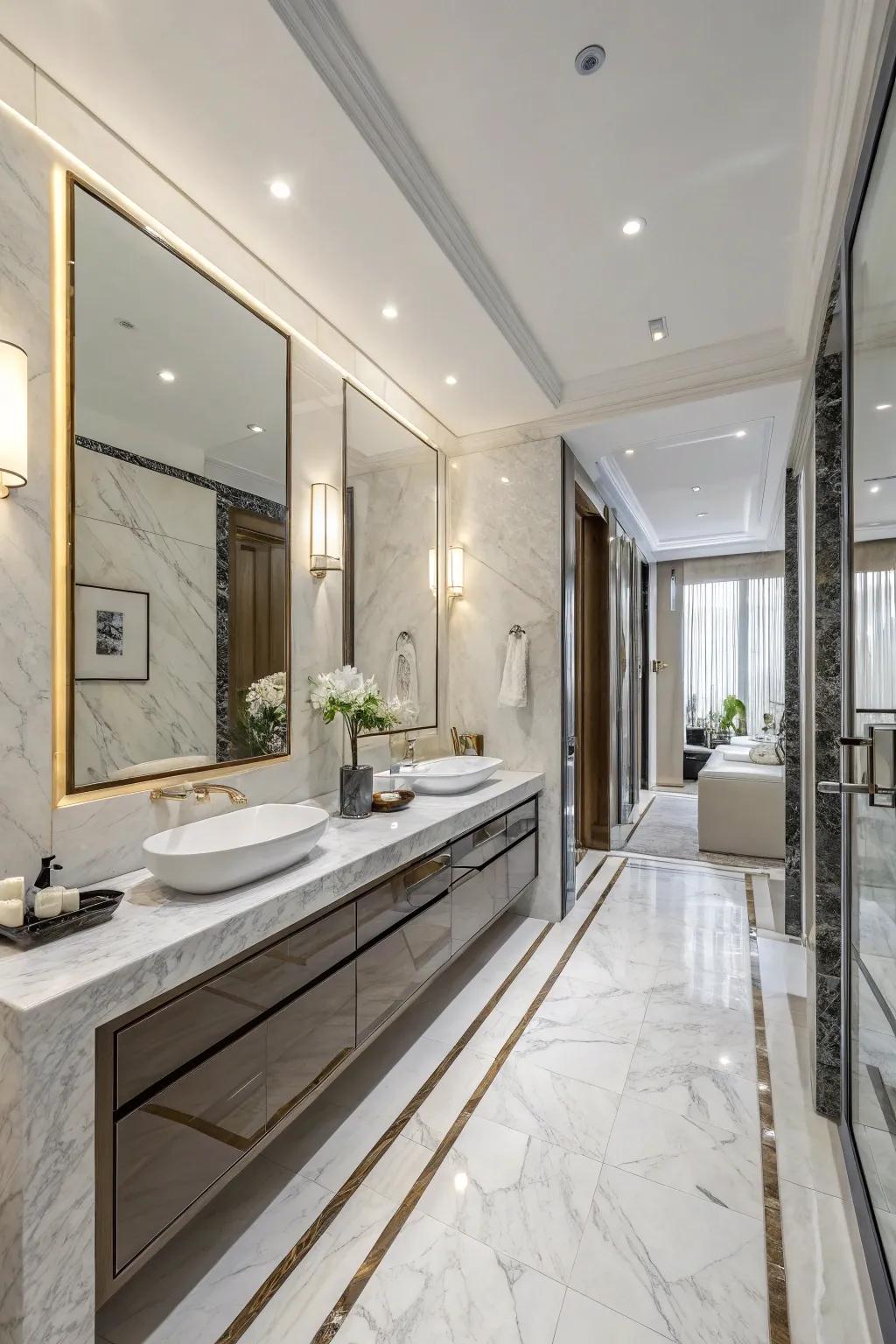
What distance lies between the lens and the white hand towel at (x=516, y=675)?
10.6 feet

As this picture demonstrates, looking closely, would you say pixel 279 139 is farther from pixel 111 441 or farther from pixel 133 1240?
pixel 133 1240

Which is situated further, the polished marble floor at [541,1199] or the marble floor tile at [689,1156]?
the marble floor tile at [689,1156]

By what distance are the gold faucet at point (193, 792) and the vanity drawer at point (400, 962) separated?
24.1 inches

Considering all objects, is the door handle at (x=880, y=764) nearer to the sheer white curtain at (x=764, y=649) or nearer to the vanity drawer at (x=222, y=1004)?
the vanity drawer at (x=222, y=1004)

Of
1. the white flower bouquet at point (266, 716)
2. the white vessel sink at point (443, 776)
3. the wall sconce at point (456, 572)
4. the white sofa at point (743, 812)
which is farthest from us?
the white sofa at point (743, 812)

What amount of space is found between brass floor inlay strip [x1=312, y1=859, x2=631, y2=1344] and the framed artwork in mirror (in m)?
1.53

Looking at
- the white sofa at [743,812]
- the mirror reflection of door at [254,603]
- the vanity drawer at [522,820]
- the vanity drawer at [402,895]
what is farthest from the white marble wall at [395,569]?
the white sofa at [743,812]

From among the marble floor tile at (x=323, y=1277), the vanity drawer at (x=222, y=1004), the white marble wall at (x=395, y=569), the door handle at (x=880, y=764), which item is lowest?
the marble floor tile at (x=323, y=1277)

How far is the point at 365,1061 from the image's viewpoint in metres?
2.13

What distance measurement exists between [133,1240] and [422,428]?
3183 millimetres

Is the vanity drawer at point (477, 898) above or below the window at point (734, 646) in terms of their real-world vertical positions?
below

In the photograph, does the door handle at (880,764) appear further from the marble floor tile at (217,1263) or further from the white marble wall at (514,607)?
the white marble wall at (514,607)

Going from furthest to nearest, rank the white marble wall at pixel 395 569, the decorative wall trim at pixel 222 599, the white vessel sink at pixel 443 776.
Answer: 1. the white marble wall at pixel 395 569
2. the white vessel sink at pixel 443 776
3. the decorative wall trim at pixel 222 599

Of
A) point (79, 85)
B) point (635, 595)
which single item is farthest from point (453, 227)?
point (635, 595)
